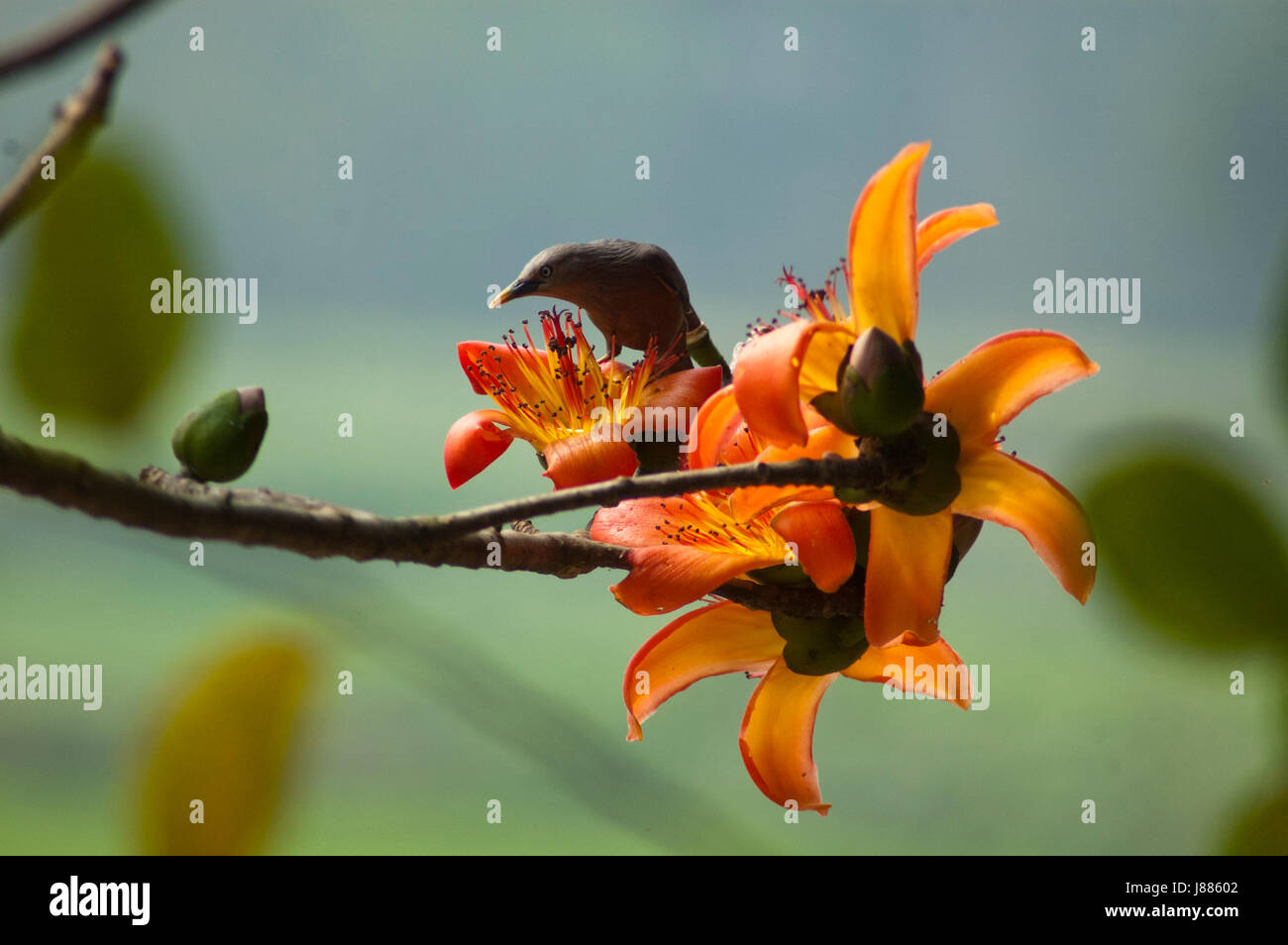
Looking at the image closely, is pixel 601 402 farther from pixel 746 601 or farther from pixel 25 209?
pixel 25 209

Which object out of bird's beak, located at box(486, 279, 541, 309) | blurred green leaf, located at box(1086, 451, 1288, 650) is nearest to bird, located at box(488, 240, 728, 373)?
bird's beak, located at box(486, 279, 541, 309)

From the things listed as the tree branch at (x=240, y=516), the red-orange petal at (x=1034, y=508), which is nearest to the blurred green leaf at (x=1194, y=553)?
the red-orange petal at (x=1034, y=508)

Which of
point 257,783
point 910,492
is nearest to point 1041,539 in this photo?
point 910,492

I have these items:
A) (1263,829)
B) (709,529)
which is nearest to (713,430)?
(709,529)

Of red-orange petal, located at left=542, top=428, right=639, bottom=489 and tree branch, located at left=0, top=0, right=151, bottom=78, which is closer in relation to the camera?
tree branch, located at left=0, top=0, right=151, bottom=78

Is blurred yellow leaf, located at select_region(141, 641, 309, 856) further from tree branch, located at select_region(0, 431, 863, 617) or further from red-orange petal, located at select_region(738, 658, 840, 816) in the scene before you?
red-orange petal, located at select_region(738, 658, 840, 816)
